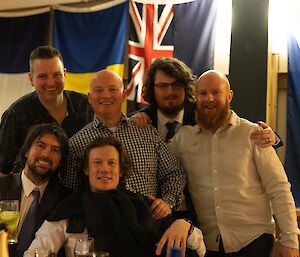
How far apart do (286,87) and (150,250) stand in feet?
7.42

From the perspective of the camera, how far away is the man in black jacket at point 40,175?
2215 millimetres

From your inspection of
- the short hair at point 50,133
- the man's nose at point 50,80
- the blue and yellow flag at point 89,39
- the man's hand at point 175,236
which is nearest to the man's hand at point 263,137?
the man's hand at point 175,236

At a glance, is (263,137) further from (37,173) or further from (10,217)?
(10,217)

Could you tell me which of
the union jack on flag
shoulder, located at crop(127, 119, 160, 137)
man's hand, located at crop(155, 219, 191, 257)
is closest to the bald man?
shoulder, located at crop(127, 119, 160, 137)

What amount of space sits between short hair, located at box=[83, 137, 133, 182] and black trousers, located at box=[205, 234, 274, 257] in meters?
0.68

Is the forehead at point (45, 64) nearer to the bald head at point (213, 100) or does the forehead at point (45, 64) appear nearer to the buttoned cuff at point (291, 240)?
the bald head at point (213, 100)

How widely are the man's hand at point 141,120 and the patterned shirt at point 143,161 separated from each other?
30mm

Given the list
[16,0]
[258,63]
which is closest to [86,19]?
[16,0]

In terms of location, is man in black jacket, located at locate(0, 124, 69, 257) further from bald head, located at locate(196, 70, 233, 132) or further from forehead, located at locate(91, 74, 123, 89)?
bald head, located at locate(196, 70, 233, 132)

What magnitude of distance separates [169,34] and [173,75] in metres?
1.46

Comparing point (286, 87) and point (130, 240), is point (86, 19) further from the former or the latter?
point (130, 240)

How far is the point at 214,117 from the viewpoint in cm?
247

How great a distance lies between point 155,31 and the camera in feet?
13.6

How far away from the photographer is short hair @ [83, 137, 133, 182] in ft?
7.13
